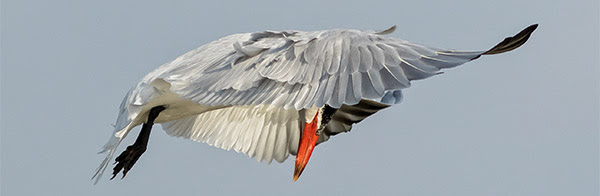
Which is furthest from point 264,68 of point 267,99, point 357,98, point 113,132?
point 113,132

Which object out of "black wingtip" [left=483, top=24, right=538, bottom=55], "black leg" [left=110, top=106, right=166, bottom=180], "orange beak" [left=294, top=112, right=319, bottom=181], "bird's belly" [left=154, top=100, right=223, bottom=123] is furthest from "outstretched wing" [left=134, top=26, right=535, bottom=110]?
"black leg" [left=110, top=106, right=166, bottom=180]

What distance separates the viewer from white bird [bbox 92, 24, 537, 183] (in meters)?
7.67

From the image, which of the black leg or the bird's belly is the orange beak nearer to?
the bird's belly

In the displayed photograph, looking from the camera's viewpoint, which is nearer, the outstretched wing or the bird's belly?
the outstretched wing

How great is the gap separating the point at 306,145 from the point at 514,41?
2209 millimetres

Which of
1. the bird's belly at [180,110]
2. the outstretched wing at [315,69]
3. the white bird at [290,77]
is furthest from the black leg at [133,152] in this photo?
the outstretched wing at [315,69]

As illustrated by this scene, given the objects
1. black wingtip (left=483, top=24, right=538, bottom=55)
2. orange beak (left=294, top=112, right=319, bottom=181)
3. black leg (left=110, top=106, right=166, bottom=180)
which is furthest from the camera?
black leg (left=110, top=106, right=166, bottom=180)

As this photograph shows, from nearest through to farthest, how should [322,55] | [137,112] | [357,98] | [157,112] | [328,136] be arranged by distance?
[357,98] < [322,55] < [137,112] < [157,112] < [328,136]

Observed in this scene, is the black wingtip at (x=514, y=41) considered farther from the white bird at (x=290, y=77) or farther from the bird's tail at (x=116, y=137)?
the bird's tail at (x=116, y=137)

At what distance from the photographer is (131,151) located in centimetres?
949

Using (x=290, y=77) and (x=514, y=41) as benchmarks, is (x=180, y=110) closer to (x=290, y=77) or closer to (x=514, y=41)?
(x=290, y=77)

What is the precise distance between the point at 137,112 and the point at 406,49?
7.46 ft

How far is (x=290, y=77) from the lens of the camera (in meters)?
7.87

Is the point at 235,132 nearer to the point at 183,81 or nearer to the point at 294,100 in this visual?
the point at 183,81
